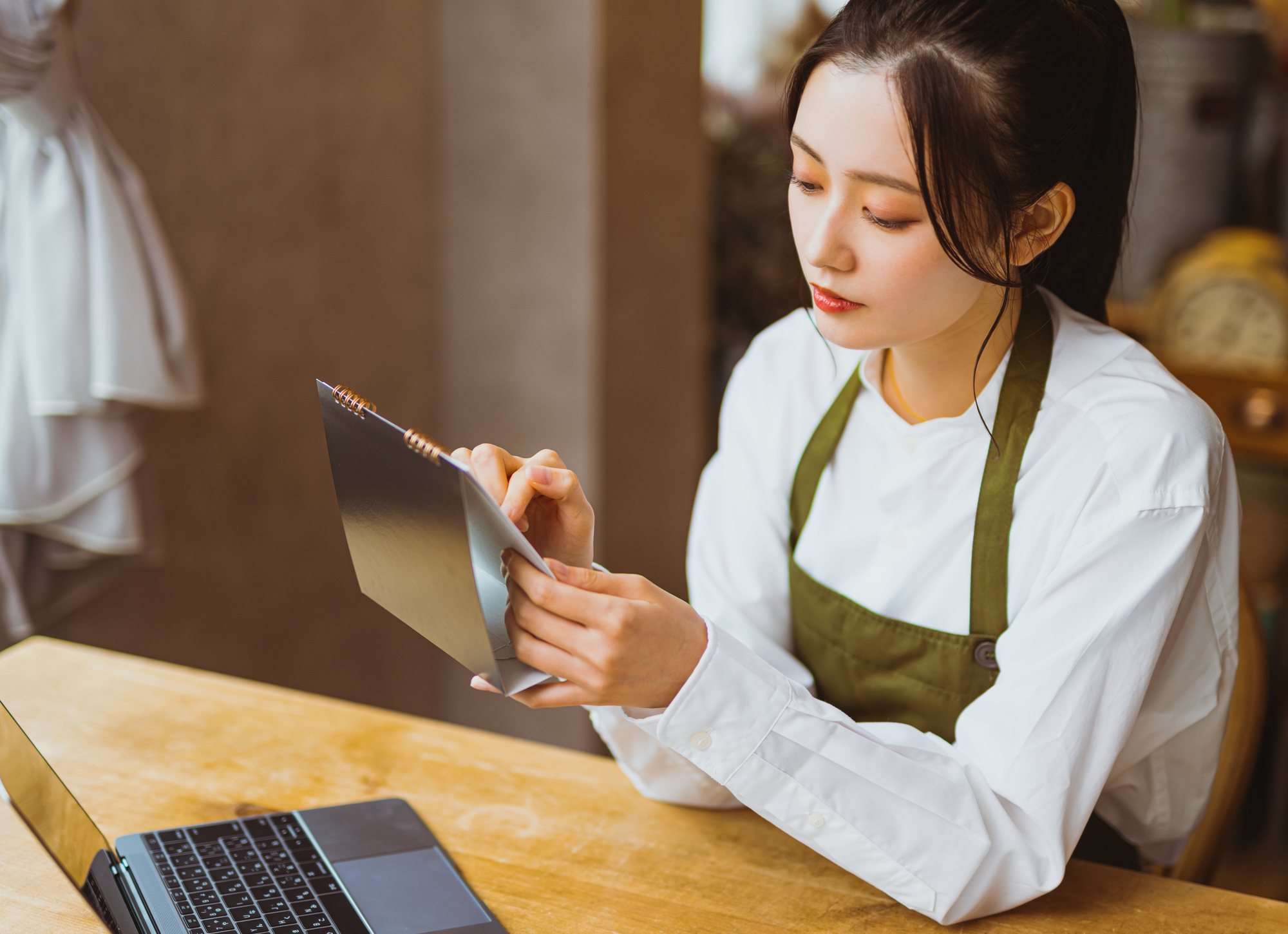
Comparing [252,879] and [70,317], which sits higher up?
[70,317]

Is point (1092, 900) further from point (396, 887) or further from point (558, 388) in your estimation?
point (558, 388)

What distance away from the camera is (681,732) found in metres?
0.84

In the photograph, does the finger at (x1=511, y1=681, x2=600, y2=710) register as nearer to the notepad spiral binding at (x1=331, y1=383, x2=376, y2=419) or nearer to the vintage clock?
the notepad spiral binding at (x1=331, y1=383, x2=376, y2=419)

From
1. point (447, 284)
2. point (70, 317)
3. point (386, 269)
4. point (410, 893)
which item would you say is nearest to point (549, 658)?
point (410, 893)

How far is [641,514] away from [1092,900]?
1801 mm

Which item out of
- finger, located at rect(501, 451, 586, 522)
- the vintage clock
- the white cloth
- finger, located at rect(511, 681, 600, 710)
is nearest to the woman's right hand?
finger, located at rect(501, 451, 586, 522)

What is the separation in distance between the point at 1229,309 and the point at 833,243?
5.41ft

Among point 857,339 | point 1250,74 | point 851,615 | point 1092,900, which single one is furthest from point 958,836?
point 1250,74

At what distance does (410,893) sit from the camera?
0.88m

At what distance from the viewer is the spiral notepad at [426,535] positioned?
28.6 inches

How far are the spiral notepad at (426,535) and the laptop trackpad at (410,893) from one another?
0.18 meters

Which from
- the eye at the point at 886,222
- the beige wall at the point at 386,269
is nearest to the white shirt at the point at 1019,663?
the eye at the point at 886,222

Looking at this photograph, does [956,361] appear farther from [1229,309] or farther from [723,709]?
[1229,309]

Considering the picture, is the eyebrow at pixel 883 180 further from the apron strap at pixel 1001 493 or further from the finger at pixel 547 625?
the finger at pixel 547 625
